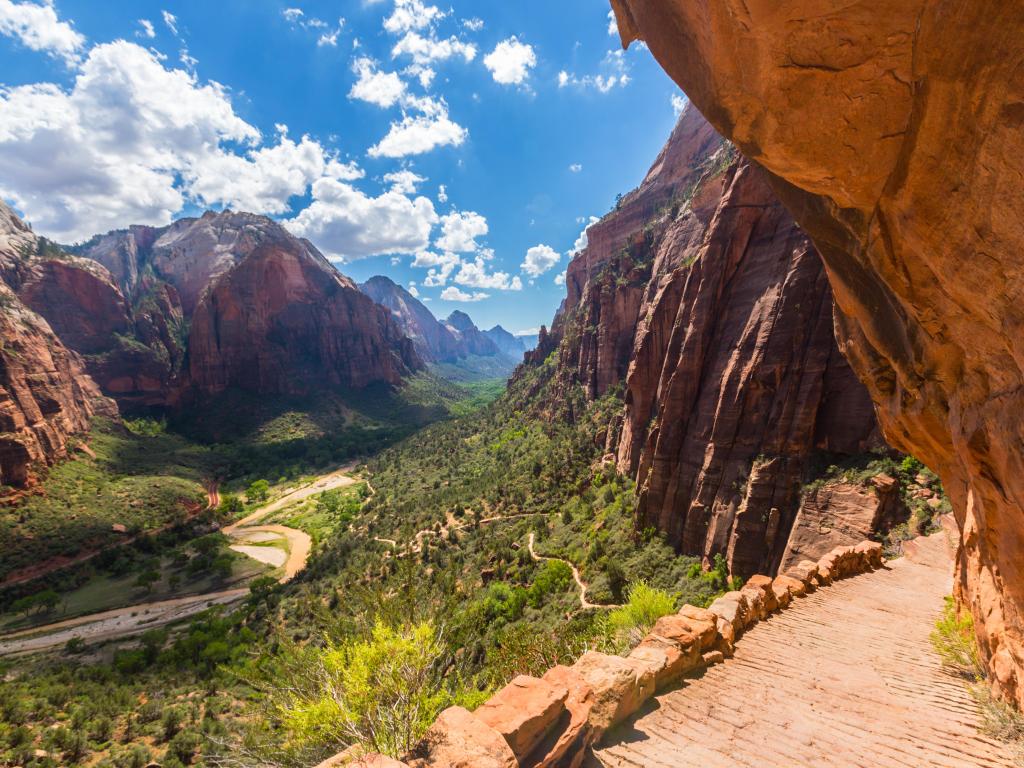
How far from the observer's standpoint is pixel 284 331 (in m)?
141

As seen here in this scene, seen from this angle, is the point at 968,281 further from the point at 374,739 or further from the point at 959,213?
the point at 374,739

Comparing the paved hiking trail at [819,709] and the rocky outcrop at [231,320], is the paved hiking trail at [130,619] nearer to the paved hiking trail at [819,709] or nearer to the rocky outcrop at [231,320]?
the paved hiking trail at [819,709]

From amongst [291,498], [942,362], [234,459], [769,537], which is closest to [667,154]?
[769,537]

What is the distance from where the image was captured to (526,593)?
93.0 feet

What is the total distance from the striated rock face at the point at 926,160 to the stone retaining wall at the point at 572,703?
4.34 meters

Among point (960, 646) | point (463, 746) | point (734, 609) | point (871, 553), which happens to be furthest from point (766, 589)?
point (463, 746)

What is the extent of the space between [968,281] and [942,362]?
2752mm

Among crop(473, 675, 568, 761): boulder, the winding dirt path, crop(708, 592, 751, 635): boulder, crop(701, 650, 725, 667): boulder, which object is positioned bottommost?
the winding dirt path

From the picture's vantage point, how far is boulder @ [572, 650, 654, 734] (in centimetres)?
585

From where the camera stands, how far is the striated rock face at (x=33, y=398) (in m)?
52.0

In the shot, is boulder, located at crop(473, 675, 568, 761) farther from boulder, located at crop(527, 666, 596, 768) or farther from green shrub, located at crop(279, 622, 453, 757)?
green shrub, located at crop(279, 622, 453, 757)

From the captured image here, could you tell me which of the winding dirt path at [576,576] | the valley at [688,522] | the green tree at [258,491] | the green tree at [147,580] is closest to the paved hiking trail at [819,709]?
the valley at [688,522]

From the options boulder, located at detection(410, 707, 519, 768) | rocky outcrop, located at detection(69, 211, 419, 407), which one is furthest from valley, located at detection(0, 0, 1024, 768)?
rocky outcrop, located at detection(69, 211, 419, 407)

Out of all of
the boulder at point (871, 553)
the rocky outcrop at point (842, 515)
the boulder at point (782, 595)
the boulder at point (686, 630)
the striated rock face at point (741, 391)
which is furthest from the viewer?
the striated rock face at point (741, 391)
